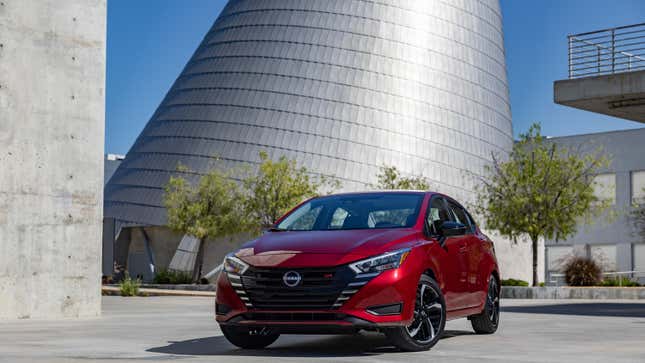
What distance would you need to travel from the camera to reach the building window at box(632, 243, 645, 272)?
64812 mm

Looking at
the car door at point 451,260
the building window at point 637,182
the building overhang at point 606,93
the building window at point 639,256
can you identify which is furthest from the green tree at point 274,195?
the car door at point 451,260

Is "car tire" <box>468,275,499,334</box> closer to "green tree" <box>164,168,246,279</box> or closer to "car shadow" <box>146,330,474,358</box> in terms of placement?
"car shadow" <box>146,330,474,358</box>

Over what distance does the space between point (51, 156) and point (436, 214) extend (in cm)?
746

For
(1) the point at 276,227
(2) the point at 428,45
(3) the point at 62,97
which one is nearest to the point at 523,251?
(2) the point at 428,45

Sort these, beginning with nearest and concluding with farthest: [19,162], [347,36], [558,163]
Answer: [19,162] < [558,163] < [347,36]

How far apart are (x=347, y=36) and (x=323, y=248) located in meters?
50.1

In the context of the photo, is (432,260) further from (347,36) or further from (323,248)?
(347,36)

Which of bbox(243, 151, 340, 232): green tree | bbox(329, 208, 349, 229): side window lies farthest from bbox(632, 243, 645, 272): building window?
bbox(329, 208, 349, 229): side window

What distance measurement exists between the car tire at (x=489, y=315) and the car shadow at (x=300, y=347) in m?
0.38

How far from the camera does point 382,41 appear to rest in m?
59.2

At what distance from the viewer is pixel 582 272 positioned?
117 ft

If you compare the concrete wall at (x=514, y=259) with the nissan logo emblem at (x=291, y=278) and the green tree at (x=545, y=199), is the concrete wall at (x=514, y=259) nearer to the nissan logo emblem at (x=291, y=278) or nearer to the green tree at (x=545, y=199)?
the green tree at (x=545, y=199)

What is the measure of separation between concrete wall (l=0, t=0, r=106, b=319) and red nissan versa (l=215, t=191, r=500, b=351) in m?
6.40

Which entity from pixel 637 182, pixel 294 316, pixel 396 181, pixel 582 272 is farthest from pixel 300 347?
pixel 637 182
